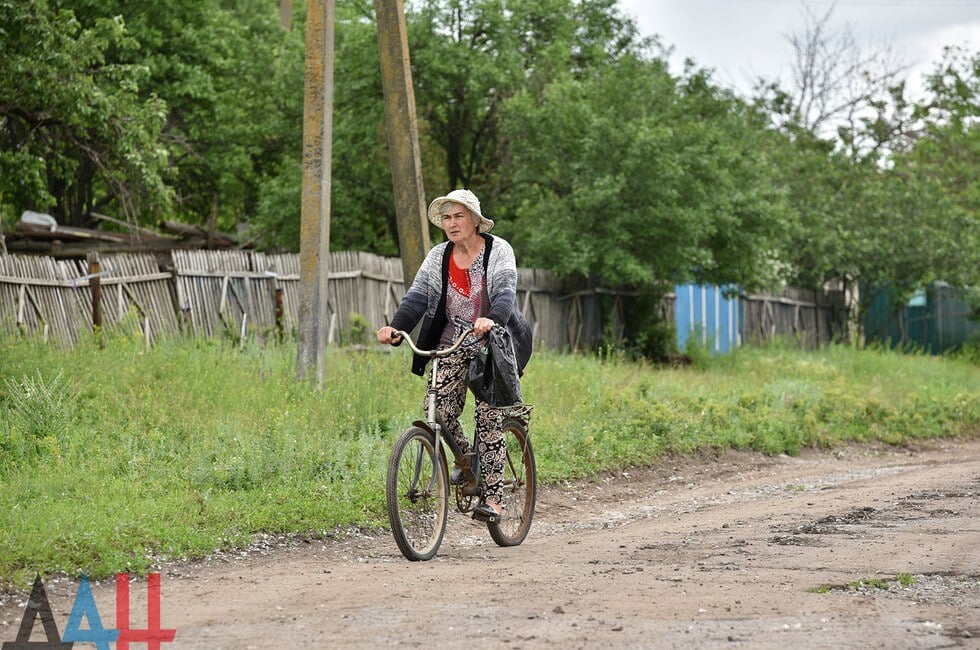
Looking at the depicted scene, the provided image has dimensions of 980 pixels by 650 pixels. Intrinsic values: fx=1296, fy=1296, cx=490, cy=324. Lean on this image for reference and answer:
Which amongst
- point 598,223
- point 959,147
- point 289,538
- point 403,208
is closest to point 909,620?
point 289,538

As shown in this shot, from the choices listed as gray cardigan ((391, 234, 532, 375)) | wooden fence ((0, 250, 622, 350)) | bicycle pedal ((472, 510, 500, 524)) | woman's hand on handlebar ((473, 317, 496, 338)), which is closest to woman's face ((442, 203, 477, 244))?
gray cardigan ((391, 234, 532, 375))

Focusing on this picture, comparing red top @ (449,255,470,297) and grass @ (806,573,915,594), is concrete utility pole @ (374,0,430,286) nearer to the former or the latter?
red top @ (449,255,470,297)

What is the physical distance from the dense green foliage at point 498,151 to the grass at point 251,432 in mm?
4921

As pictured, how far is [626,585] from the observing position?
20.7 feet

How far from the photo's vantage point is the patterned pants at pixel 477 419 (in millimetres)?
7785

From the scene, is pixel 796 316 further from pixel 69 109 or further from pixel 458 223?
pixel 458 223

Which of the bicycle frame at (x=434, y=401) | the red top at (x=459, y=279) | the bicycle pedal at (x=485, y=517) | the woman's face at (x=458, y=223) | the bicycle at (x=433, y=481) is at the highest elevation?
the woman's face at (x=458, y=223)

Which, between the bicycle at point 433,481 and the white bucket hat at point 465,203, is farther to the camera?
the white bucket hat at point 465,203

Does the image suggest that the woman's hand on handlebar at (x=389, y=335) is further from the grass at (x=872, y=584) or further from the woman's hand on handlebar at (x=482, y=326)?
the grass at (x=872, y=584)

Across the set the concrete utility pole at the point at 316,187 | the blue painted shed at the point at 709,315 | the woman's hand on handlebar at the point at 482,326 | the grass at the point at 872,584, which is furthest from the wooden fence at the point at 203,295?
the grass at the point at 872,584

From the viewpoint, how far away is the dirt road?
5.18 m

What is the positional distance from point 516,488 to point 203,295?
10.8 meters

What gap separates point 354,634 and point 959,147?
4642cm

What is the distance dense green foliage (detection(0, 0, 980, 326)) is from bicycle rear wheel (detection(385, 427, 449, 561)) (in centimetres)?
1037
